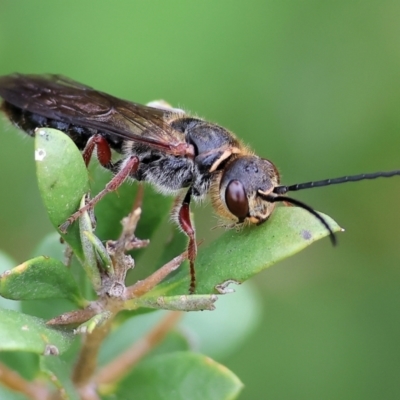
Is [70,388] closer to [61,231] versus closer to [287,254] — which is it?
[61,231]

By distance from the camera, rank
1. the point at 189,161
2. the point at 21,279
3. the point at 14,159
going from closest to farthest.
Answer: the point at 21,279
the point at 189,161
the point at 14,159

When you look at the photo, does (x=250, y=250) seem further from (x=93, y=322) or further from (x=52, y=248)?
(x=52, y=248)

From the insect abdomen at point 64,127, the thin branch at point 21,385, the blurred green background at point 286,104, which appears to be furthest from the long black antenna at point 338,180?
the blurred green background at point 286,104

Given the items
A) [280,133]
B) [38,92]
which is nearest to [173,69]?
[280,133]

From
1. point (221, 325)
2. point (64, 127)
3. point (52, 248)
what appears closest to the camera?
point (52, 248)

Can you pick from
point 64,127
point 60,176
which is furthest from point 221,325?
point 60,176

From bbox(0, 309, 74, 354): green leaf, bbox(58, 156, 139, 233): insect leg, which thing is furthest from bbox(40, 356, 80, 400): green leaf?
bbox(58, 156, 139, 233): insect leg

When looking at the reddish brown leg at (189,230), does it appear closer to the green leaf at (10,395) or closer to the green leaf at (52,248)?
the green leaf at (52,248)
